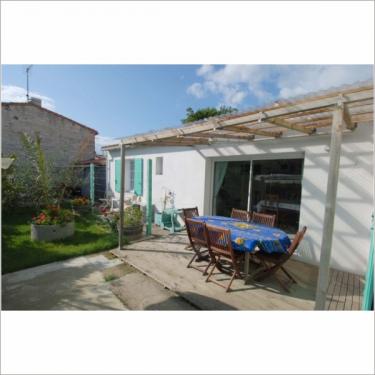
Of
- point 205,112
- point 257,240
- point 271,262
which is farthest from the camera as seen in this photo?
point 205,112

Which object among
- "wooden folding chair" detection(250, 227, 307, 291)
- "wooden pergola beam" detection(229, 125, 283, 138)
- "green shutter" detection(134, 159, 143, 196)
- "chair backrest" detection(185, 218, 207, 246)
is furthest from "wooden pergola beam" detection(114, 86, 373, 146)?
"green shutter" detection(134, 159, 143, 196)

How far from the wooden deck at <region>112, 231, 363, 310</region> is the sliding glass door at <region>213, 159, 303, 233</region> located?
4.09 feet

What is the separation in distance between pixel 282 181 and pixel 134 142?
12.0ft

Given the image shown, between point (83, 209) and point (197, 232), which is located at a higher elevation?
point (197, 232)

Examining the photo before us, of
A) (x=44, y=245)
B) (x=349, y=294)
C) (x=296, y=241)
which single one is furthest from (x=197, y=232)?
(x=44, y=245)

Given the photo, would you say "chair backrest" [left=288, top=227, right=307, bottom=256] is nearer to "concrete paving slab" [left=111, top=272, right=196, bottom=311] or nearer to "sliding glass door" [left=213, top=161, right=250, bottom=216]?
"concrete paving slab" [left=111, top=272, right=196, bottom=311]

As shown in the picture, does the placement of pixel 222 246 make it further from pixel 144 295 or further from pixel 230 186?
pixel 230 186

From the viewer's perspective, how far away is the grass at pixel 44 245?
15.1 ft

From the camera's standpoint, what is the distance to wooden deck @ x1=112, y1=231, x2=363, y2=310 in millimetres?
3155

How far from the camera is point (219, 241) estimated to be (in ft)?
12.2

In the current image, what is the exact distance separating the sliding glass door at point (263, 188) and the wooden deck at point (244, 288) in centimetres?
125

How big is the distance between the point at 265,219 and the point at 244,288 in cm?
189
